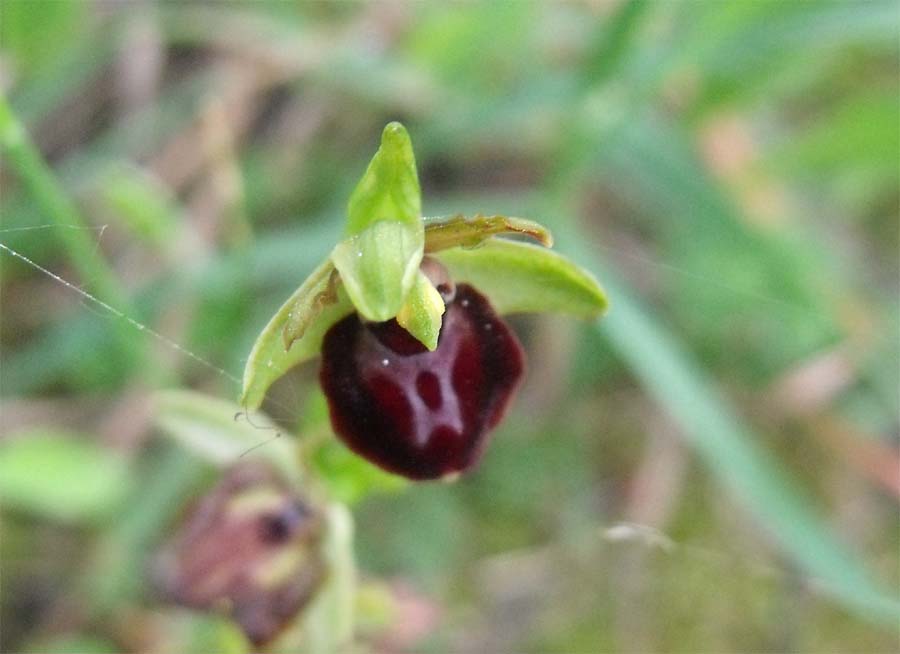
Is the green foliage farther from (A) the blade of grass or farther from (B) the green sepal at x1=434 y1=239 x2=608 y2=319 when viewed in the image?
(B) the green sepal at x1=434 y1=239 x2=608 y2=319

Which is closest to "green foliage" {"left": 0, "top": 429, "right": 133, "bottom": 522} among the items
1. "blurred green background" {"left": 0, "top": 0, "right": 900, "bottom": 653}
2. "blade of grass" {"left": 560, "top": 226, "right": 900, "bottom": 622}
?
"blurred green background" {"left": 0, "top": 0, "right": 900, "bottom": 653}

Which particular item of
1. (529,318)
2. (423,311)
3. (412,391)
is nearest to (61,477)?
(529,318)

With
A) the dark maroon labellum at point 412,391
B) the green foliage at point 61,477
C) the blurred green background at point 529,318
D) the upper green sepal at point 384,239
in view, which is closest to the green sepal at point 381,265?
the upper green sepal at point 384,239

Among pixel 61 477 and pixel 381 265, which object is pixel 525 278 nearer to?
pixel 381 265

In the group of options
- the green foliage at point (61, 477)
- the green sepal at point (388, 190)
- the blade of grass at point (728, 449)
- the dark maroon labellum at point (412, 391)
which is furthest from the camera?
the green foliage at point (61, 477)

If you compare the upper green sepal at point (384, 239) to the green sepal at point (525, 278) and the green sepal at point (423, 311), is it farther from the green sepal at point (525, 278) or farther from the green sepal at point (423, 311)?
the green sepal at point (525, 278)

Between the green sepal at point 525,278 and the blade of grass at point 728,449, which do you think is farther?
the blade of grass at point 728,449

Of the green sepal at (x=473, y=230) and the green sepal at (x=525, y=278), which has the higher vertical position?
the green sepal at (x=473, y=230)
